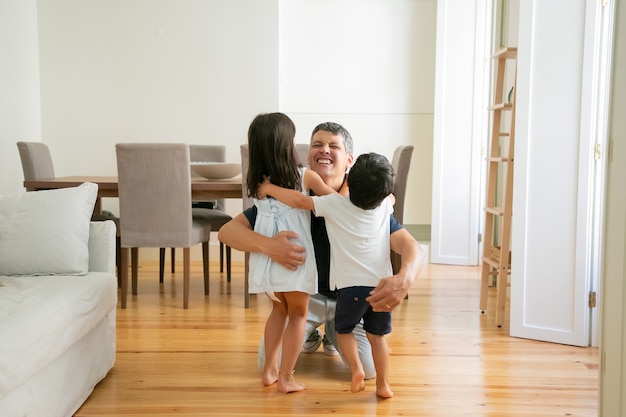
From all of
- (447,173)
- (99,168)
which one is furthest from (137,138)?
(447,173)

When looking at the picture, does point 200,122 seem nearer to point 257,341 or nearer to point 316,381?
point 257,341

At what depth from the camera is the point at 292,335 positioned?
111 inches

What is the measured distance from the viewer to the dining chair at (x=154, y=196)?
4266 millimetres

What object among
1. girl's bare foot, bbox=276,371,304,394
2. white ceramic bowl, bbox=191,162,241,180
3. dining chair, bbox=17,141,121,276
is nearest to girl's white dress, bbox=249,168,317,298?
girl's bare foot, bbox=276,371,304,394

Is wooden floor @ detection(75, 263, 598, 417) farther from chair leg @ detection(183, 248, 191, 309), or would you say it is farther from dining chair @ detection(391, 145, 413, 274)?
dining chair @ detection(391, 145, 413, 274)

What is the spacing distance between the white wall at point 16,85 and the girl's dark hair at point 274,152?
3.37 m

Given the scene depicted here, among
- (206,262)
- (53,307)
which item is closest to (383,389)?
(53,307)

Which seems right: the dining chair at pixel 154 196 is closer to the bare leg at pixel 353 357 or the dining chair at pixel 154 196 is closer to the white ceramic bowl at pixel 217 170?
the white ceramic bowl at pixel 217 170

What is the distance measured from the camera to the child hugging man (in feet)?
8.59

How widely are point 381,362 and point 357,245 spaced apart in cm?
46

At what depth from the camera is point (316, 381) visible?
3.01 metres

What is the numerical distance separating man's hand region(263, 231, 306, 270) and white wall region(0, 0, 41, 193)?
11.5 ft

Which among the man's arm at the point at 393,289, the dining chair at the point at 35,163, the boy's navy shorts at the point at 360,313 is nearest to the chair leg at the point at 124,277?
→ the dining chair at the point at 35,163

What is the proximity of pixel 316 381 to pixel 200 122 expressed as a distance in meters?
3.61
